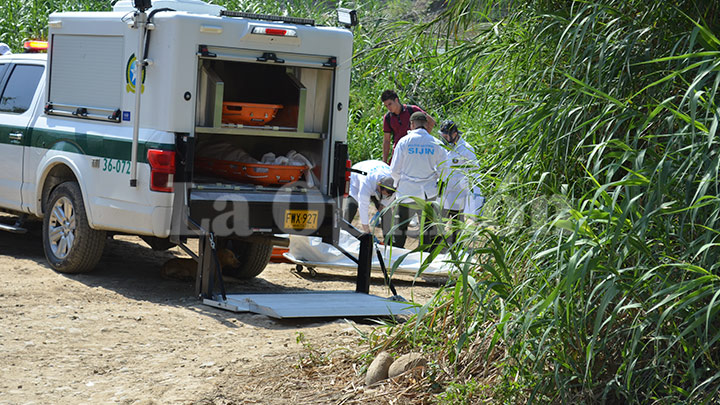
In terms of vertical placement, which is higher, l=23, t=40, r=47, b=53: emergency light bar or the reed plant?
l=23, t=40, r=47, b=53: emergency light bar

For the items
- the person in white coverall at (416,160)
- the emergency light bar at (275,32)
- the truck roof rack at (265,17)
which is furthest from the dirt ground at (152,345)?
the truck roof rack at (265,17)

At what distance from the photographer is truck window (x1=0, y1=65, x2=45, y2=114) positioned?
8672mm

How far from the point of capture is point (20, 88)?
880cm

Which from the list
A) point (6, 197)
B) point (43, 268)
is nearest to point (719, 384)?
point (43, 268)

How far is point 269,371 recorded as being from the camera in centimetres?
517

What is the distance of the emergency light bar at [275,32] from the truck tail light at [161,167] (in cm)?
120

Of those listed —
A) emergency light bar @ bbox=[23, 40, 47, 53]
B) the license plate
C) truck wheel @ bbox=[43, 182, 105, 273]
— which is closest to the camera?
the license plate

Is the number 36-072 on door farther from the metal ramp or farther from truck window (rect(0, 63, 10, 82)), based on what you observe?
truck window (rect(0, 63, 10, 82))

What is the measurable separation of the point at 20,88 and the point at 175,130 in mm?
2577

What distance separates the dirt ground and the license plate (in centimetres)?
97

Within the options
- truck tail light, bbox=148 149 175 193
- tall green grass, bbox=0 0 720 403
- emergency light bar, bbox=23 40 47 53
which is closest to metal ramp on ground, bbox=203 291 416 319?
truck tail light, bbox=148 149 175 193

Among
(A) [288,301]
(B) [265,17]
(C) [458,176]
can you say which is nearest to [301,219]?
(A) [288,301]

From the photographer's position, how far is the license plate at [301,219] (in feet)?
24.9

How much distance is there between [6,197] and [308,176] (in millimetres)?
3016
